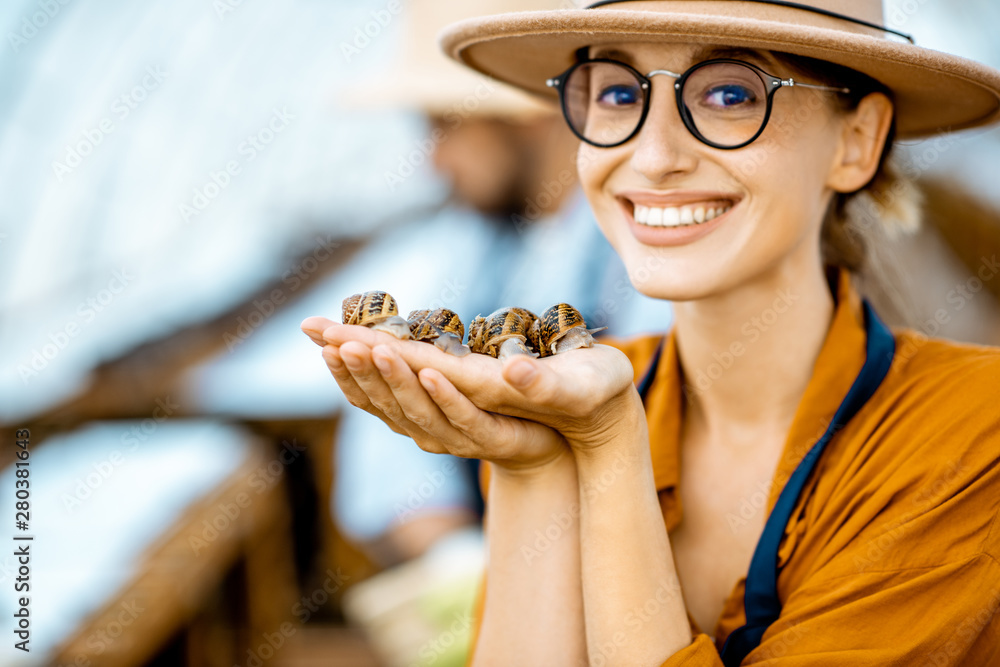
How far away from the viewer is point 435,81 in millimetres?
4461

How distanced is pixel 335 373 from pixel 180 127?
144 inches

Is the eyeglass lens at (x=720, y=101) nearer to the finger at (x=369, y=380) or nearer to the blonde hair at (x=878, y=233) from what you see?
the blonde hair at (x=878, y=233)

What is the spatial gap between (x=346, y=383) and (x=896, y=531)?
1.08 metres

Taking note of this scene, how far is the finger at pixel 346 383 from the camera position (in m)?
1.26

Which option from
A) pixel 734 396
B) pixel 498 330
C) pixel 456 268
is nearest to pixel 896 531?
pixel 734 396

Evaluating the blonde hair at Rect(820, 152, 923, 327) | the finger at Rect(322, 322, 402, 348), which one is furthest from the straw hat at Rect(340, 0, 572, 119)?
the finger at Rect(322, 322, 402, 348)

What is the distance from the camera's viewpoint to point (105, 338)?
159 inches

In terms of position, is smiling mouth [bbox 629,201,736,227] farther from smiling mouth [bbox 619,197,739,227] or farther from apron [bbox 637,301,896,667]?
apron [bbox 637,301,896,667]

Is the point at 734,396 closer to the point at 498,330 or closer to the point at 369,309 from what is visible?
the point at 498,330

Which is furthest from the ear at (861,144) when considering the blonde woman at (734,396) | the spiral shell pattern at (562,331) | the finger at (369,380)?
the finger at (369,380)

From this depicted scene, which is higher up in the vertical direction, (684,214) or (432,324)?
(684,214)

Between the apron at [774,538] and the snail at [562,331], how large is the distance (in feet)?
1.85

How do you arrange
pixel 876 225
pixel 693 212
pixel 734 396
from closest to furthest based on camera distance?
pixel 693 212, pixel 734 396, pixel 876 225

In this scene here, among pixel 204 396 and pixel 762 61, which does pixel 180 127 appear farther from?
pixel 762 61
